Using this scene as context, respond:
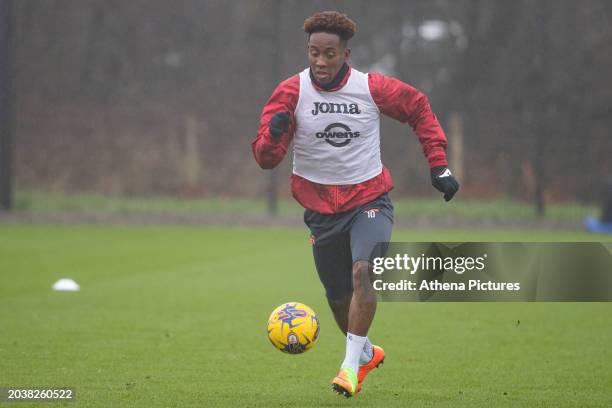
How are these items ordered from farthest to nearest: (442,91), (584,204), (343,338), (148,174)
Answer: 1. (148,174)
2. (442,91)
3. (584,204)
4. (343,338)

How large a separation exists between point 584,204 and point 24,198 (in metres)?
12.0

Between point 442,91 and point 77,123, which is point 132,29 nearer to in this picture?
point 77,123

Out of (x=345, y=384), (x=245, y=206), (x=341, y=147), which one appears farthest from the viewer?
(x=245, y=206)

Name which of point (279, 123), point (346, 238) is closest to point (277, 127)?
point (279, 123)

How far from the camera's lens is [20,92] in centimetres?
2495

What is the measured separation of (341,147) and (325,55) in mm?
593

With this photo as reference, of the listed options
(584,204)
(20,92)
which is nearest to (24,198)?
(20,92)

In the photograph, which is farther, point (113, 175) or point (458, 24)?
point (113, 175)

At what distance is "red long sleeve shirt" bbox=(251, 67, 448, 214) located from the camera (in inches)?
266

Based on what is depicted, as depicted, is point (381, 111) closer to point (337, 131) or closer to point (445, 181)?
point (337, 131)

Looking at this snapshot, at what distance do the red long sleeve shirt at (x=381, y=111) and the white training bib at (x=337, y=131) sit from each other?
1.6 inches

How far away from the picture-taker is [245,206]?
24125mm

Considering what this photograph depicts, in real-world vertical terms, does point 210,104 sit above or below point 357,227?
below

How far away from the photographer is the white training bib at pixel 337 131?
6.76 m
